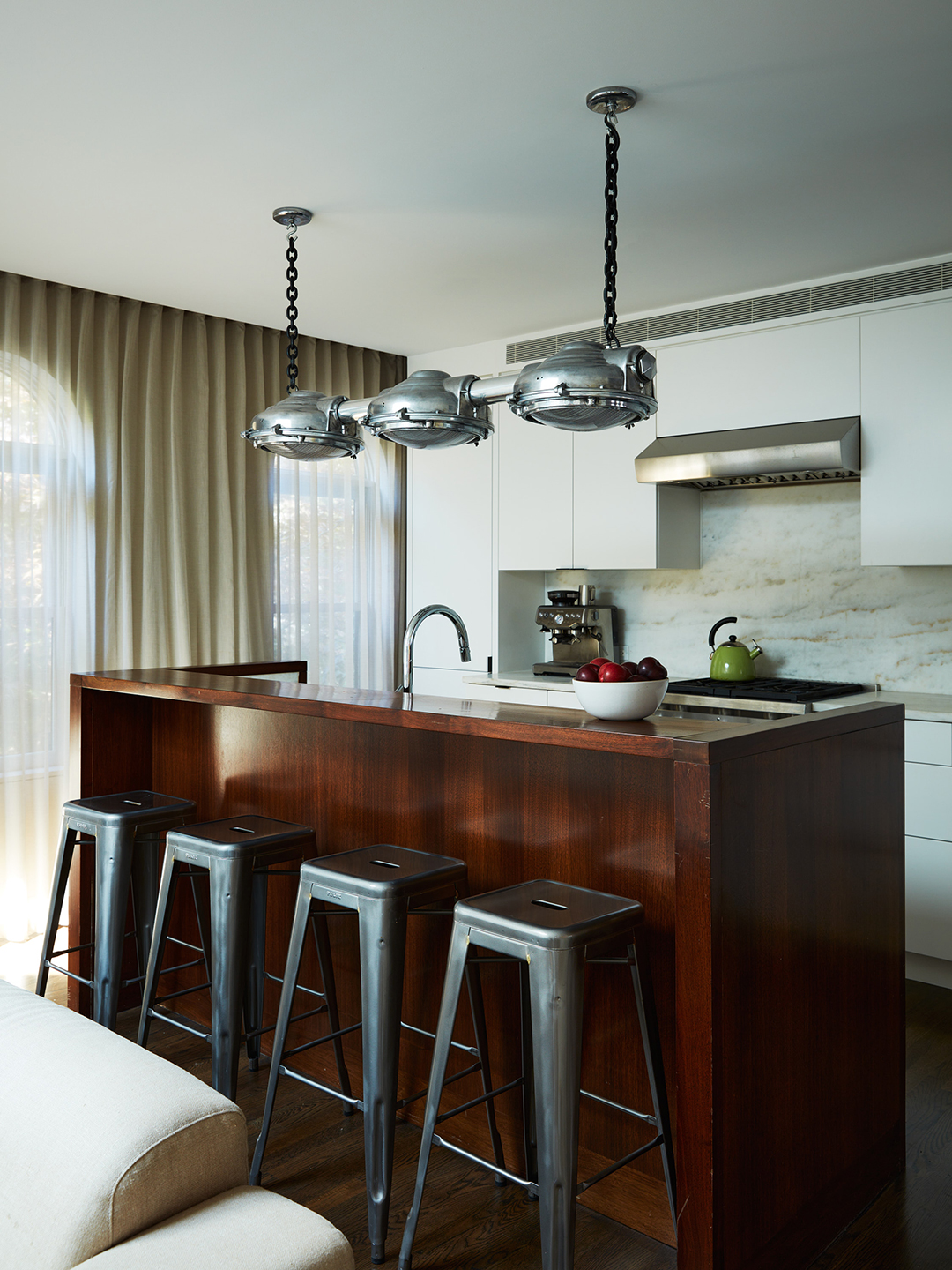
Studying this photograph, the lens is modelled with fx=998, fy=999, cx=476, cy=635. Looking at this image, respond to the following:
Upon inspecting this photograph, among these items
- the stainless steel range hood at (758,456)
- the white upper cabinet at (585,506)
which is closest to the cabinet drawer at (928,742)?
the stainless steel range hood at (758,456)

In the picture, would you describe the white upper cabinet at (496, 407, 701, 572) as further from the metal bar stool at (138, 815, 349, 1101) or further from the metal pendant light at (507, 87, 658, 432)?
the metal bar stool at (138, 815, 349, 1101)

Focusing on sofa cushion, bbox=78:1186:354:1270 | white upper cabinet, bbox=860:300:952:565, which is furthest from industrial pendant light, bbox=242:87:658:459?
sofa cushion, bbox=78:1186:354:1270

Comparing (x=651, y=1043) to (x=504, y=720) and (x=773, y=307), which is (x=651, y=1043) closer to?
(x=504, y=720)

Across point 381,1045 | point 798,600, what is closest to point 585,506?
point 798,600

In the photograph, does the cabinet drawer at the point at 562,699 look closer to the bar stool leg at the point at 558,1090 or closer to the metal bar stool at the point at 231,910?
the metal bar stool at the point at 231,910

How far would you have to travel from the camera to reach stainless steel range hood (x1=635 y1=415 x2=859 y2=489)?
3.80 m

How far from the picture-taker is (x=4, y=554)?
3.93 metres

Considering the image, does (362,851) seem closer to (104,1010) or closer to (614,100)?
(104,1010)

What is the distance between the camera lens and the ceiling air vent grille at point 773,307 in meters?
3.69

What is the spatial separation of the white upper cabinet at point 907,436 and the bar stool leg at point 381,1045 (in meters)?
2.61

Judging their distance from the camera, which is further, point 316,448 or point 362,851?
point 316,448

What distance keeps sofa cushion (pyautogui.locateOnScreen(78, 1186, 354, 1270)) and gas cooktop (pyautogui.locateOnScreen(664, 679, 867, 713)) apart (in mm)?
2968

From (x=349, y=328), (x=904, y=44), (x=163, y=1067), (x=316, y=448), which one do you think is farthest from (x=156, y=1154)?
(x=349, y=328)

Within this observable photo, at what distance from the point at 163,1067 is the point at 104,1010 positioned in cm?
169
